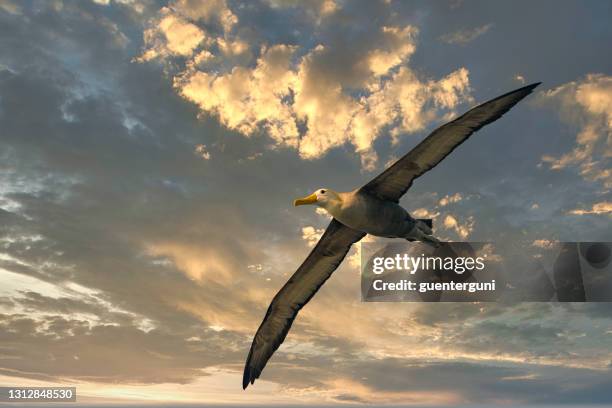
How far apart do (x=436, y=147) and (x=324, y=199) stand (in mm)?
2891

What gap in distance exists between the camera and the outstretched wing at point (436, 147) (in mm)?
13883

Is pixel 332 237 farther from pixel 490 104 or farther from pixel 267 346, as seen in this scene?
pixel 490 104

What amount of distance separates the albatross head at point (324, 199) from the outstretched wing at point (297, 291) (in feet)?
7.62

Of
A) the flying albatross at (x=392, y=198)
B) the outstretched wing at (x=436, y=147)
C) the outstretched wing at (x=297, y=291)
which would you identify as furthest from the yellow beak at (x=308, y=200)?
the outstretched wing at (x=297, y=291)

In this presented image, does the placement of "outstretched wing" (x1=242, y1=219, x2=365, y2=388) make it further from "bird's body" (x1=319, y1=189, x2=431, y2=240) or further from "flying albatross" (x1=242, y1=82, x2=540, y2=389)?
"bird's body" (x1=319, y1=189, x2=431, y2=240)

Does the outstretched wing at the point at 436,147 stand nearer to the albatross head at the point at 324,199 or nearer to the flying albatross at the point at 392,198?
the flying albatross at the point at 392,198

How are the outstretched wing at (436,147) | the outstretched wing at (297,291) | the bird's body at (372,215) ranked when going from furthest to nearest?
1. the outstretched wing at (297,291)
2. the bird's body at (372,215)
3. the outstretched wing at (436,147)

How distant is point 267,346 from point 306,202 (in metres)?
6.62

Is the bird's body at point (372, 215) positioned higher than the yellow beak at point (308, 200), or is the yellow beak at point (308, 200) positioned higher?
the yellow beak at point (308, 200)

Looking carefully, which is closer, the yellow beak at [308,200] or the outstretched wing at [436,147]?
the outstretched wing at [436,147]

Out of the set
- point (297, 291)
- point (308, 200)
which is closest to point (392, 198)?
point (308, 200)

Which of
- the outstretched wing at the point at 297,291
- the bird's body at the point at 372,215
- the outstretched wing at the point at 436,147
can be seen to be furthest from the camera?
the outstretched wing at the point at 297,291

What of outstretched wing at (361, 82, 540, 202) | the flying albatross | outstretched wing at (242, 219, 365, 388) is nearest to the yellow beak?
the flying albatross

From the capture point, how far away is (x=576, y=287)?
2256 cm
